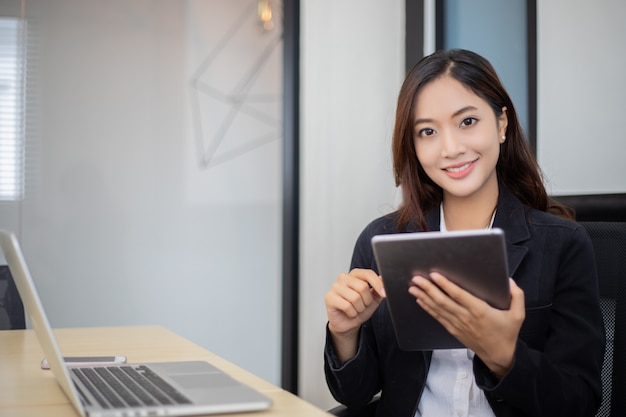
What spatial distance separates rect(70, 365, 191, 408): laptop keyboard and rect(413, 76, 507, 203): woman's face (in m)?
0.73

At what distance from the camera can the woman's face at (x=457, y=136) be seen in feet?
5.20

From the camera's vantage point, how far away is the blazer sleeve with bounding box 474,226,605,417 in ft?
4.41

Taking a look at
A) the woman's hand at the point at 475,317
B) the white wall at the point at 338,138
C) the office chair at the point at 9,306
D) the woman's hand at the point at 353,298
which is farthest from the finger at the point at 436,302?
the white wall at the point at 338,138

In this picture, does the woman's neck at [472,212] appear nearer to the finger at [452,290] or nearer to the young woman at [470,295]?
the young woman at [470,295]

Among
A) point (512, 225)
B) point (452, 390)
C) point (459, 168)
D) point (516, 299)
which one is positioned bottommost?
point (452, 390)

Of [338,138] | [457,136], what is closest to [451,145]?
[457,136]

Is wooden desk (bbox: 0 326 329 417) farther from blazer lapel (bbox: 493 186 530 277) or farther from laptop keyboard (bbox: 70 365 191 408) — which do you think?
blazer lapel (bbox: 493 186 530 277)

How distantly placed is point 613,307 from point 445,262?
465 millimetres

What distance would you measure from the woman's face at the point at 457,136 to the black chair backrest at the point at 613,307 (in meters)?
0.27

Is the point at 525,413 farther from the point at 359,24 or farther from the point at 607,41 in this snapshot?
the point at 359,24

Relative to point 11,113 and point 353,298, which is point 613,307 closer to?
point 353,298

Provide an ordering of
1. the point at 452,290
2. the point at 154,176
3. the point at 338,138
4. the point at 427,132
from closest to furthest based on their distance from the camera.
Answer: the point at 452,290 < the point at 427,132 < the point at 154,176 < the point at 338,138

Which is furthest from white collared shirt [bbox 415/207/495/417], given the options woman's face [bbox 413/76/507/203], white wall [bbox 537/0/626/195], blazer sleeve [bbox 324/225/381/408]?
white wall [bbox 537/0/626/195]

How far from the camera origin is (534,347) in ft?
4.91
